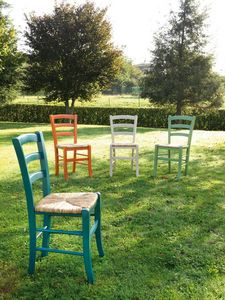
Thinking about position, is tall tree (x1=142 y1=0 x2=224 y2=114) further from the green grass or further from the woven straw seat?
the woven straw seat

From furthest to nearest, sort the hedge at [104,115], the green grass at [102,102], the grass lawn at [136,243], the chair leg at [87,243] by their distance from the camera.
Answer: the green grass at [102,102] < the hedge at [104,115] < the grass lawn at [136,243] < the chair leg at [87,243]

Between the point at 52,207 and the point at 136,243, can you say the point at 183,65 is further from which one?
the point at 52,207

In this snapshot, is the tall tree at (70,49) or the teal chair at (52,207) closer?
the teal chair at (52,207)

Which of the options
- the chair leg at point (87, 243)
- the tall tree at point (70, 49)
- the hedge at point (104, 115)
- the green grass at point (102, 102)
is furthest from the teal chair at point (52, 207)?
the green grass at point (102, 102)

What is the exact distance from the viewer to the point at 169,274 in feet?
10.6

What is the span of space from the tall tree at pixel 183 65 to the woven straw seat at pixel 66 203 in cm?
1734

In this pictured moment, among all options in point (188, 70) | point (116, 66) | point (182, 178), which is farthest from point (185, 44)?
point (182, 178)

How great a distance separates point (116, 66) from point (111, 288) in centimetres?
1748

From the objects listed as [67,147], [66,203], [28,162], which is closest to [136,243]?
[66,203]

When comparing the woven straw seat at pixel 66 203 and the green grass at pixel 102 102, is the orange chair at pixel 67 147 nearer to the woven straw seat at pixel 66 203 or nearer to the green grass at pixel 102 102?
the woven straw seat at pixel 66 203

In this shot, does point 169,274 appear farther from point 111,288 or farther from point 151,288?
point 111,288

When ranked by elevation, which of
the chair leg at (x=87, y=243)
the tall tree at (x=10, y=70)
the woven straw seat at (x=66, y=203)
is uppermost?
the tall tree at (x=10, y=70)

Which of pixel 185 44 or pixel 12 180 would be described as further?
pixel 185 44

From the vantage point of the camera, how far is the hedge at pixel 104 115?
67.7ft
